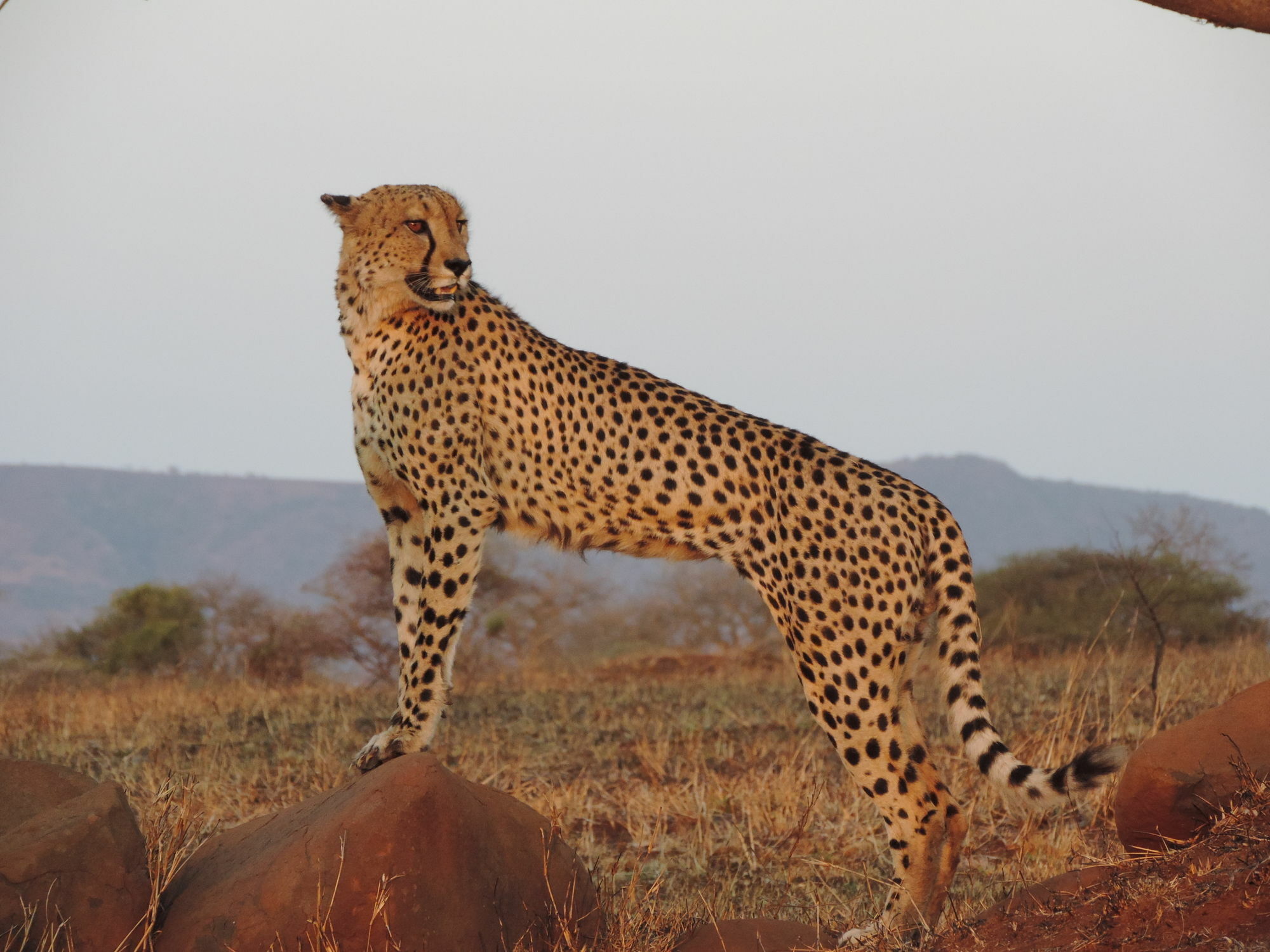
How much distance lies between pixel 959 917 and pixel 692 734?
158 inches

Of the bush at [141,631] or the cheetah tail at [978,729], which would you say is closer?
the cheetah tail at [978,729]

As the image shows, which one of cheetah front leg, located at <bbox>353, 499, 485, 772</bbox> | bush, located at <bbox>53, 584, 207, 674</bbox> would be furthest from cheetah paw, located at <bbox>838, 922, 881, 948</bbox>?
bush, located at <bbox>53, 584, 207, 674</bbox>

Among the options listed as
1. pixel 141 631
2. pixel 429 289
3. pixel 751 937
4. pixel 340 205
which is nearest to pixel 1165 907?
pixel 751 937

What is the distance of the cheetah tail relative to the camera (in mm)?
3338

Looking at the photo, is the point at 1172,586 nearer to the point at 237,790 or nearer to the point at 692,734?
the point at 692,734

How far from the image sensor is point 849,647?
3.78 m

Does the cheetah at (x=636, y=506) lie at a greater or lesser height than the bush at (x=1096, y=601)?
greater

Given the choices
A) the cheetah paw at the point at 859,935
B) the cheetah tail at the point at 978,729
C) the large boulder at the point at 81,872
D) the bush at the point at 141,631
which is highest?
the cheetah tail at the point at 978,729

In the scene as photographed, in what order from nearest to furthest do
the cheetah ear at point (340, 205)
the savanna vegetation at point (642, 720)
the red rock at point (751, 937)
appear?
the red rock at point (751, 937) → the cheetah ear at point (340, 205) → the savanna vegetation at point (642, 720)

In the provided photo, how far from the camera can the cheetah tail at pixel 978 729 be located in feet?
11.0

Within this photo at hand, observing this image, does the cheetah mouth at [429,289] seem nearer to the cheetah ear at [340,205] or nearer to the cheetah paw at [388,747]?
the cheetah ear at [340,205]

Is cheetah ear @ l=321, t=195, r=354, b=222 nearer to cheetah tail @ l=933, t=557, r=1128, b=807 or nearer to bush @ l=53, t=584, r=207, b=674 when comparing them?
cheetah tail @ l=933, t=557, r=1128, b=807

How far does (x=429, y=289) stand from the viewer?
3998 millimetres

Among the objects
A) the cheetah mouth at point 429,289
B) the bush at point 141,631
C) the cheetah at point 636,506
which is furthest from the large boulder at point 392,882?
the bush at point 141,631
